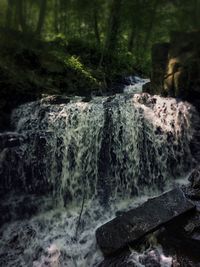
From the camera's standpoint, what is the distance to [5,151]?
29.4 ft

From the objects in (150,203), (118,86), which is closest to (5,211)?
(150,203)

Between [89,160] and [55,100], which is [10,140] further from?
[55,100]

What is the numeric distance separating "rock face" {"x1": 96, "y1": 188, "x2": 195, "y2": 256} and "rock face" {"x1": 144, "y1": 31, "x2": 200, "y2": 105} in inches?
166

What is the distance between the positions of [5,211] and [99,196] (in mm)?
2427

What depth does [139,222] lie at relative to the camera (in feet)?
23.8

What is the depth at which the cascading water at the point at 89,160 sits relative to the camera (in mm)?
8344

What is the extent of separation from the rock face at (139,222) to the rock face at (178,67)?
4221 millimetres

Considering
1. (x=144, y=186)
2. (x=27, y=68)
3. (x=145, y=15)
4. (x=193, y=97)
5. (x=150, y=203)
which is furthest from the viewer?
(x=145, y=15)

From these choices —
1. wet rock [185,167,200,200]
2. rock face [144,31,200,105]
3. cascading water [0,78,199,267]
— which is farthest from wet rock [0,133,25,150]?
rock face [144,31,200,105]

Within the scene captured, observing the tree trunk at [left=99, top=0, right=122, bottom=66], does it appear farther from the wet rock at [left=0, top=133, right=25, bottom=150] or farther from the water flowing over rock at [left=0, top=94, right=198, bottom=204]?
the wet rock at [left=0, top=133, right=25, bottom=150]

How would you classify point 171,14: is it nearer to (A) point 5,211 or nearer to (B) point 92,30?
(B) point 92,30

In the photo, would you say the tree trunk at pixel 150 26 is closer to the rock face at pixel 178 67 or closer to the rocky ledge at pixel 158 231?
the rock face at pixel 178 67

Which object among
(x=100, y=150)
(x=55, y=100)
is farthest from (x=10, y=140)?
(x=100, y=150)

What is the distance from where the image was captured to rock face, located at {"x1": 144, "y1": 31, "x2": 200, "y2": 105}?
1073cm
